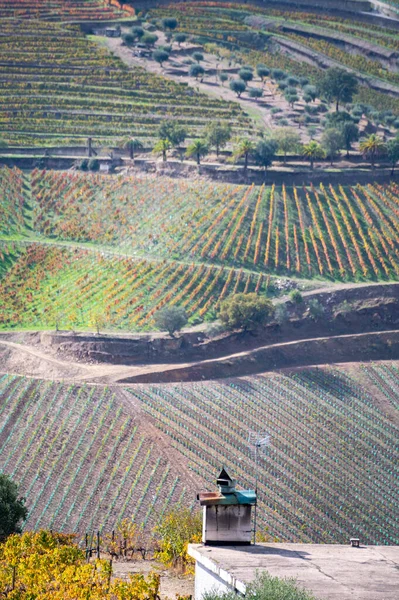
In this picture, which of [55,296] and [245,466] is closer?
[245,466]

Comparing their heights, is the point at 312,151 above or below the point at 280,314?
above

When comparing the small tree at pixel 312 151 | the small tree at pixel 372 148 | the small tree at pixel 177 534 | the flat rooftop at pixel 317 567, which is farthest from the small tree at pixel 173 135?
the flat rooftop at pixel 317 567

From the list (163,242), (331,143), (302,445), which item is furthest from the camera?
(331,143)

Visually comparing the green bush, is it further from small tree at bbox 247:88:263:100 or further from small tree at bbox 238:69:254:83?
small tree at bbox 238:69:254:83

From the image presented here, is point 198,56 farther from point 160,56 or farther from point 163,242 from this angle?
point 163,242

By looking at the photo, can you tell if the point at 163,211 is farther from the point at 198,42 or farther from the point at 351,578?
the point at 351,578

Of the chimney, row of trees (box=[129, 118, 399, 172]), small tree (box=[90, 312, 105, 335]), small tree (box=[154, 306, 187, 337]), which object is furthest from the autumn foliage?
row of trees (box=[129, 118, 399, 172])

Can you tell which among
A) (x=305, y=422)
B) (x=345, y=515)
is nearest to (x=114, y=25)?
(x=305, y=422)

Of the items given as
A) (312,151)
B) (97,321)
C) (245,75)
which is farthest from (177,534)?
(245,75)
